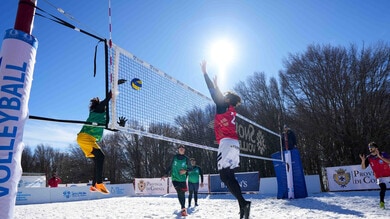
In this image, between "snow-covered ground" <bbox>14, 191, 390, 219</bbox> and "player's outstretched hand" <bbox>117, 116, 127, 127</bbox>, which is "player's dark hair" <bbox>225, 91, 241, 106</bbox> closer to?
"player's outstretched hand" <bbox>117, 116, 127, 127</bbox>

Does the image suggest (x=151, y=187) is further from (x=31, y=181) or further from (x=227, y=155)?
(x=227, y=155)

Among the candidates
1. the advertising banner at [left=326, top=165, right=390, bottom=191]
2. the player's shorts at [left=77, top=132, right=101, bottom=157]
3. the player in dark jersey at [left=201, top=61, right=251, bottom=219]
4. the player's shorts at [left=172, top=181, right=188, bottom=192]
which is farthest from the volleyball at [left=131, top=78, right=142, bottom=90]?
the advertising banner at [left=326, top=165, right=390, bottom=191]

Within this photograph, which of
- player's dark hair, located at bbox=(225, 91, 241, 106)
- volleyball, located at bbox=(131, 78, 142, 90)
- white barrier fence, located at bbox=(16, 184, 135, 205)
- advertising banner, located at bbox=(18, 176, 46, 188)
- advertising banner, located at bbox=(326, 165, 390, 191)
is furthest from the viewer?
advertising banner, located at bbox=(18, 176, 46, 188)

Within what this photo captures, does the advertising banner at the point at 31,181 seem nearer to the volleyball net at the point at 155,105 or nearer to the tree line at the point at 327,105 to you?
the tree line at the point at 327,105

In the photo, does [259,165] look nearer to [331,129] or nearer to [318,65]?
[331,129]

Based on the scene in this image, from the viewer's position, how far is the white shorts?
161 inches

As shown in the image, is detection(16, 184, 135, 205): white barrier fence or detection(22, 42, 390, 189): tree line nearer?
detection(16, 184, 135, 205): white barrier fence

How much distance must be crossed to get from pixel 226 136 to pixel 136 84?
2.26 m

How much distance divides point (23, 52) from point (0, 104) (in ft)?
1.86

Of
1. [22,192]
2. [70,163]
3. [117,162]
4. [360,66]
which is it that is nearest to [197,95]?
[22,192]

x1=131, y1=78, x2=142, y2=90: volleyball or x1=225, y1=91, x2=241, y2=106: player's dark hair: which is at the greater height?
x1=131, y1=78, x2=142, y2=90: volleyball

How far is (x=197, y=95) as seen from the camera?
7.41m

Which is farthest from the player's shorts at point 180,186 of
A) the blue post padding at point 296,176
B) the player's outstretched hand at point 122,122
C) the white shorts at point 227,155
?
the blue post padding at point 296,176

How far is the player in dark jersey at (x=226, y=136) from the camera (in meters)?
4.07
